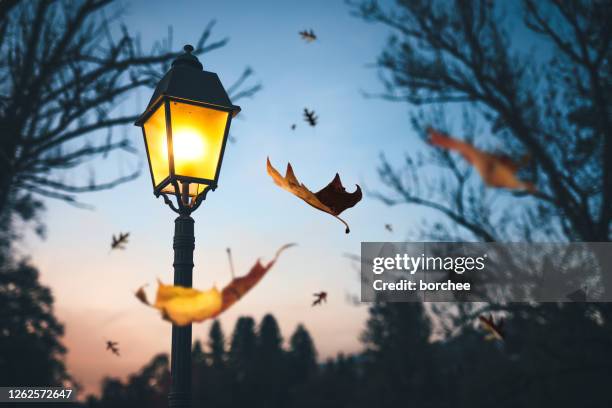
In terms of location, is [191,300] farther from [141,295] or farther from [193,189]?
[193,189]

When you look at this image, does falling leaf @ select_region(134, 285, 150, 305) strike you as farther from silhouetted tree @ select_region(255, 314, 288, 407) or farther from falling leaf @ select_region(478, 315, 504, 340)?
silhouetted tree @ select_region(255, 314, 288, 407)

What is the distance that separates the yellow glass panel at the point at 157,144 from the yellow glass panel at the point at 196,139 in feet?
0.34

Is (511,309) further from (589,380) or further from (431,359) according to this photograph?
(431,359)

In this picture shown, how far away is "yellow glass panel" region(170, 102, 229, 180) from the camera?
3789 mm

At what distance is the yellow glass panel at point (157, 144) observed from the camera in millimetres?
3861

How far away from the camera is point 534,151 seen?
10.5 metres

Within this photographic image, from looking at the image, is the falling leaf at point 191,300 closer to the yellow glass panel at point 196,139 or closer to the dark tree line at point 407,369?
the yellow glass panel at point 196,139

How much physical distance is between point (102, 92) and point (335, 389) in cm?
5131

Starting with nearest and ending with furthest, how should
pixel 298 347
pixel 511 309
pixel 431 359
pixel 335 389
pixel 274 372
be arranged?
pixel 511 309
pixel 431 359
pixel 335 389
pixel 274 372
pixel 298 347

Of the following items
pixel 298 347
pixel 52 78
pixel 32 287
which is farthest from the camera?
pixel 298 347

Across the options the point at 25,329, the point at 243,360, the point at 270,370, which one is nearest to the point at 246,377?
the point at 270,370

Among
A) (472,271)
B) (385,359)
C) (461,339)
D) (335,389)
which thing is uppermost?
(472,271)

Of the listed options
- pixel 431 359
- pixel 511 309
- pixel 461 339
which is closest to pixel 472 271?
pixel 511 309

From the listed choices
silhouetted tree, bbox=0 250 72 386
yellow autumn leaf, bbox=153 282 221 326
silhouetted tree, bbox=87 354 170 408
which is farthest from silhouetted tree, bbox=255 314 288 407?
yellow autumn leaf, bbox=153 282 221 326
